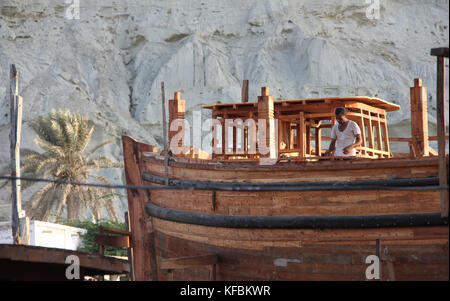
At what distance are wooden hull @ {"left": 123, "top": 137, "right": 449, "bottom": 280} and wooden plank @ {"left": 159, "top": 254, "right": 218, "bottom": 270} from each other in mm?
21

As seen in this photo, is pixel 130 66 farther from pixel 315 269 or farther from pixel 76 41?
pixel 315 269

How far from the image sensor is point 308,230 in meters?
8.63

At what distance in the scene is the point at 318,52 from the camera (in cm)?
3912

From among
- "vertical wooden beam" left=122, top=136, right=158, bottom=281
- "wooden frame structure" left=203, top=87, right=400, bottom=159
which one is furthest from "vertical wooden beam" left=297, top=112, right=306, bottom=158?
"vertical wooden beam" left=122, top=136, right=158, bottom=281

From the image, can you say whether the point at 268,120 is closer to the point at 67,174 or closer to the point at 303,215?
the point at 303,215

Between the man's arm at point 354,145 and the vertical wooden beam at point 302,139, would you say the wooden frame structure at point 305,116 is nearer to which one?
the vertical wooden beam at point 302,139

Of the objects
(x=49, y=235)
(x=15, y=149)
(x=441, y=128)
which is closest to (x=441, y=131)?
(x=441, y=128)

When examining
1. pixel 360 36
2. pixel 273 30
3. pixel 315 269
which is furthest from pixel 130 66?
pixel 315 269

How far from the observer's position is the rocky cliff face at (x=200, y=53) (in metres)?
38.0

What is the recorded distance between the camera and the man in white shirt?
9.42m

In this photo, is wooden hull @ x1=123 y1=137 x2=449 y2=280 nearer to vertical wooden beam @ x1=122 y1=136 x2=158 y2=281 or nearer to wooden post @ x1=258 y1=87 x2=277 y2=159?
wooden post @ x1=258 y1=87 x2=277 y2=159

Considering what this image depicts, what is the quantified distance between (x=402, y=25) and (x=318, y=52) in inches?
274

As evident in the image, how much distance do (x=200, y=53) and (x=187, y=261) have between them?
3135cm

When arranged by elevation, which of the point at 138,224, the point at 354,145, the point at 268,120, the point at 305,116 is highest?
the point at 305,116
